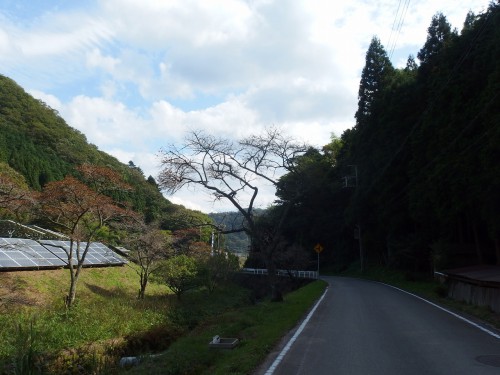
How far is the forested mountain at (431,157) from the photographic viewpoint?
22609mm

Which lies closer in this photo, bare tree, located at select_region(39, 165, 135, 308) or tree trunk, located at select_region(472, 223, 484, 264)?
bare tree, located at select_region(39, 165, 135, 308)

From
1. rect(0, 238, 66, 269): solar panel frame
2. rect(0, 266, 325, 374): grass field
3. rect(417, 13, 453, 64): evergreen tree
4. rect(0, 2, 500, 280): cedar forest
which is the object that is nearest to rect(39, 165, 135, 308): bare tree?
rect(0, 266, 325, 374): grass field

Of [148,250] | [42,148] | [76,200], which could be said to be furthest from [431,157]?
[42,148]

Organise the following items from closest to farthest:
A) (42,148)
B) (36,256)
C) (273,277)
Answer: (273,277), (36,256), (42,148)

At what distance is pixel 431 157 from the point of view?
1142 inches

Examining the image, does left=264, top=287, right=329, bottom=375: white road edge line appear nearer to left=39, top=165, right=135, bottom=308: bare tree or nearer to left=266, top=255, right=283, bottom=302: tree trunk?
left=266, top=255, right=283, bottom=302: tree trunk

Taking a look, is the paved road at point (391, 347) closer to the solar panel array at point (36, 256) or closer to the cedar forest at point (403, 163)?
the cedar forest at point (403, 163)

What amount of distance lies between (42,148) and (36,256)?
35.0m

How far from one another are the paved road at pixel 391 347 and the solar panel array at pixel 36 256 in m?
15.3

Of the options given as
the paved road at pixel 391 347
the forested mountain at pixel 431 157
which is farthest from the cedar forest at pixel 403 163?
the paved road at pixel 391 347

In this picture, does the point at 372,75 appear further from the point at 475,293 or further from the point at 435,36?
the point at 475,293

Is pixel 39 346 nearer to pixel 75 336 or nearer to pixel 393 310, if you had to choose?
pixel 75 336

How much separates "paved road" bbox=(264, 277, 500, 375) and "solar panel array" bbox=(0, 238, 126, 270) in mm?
15270

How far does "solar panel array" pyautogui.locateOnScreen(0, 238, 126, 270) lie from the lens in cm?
2493
